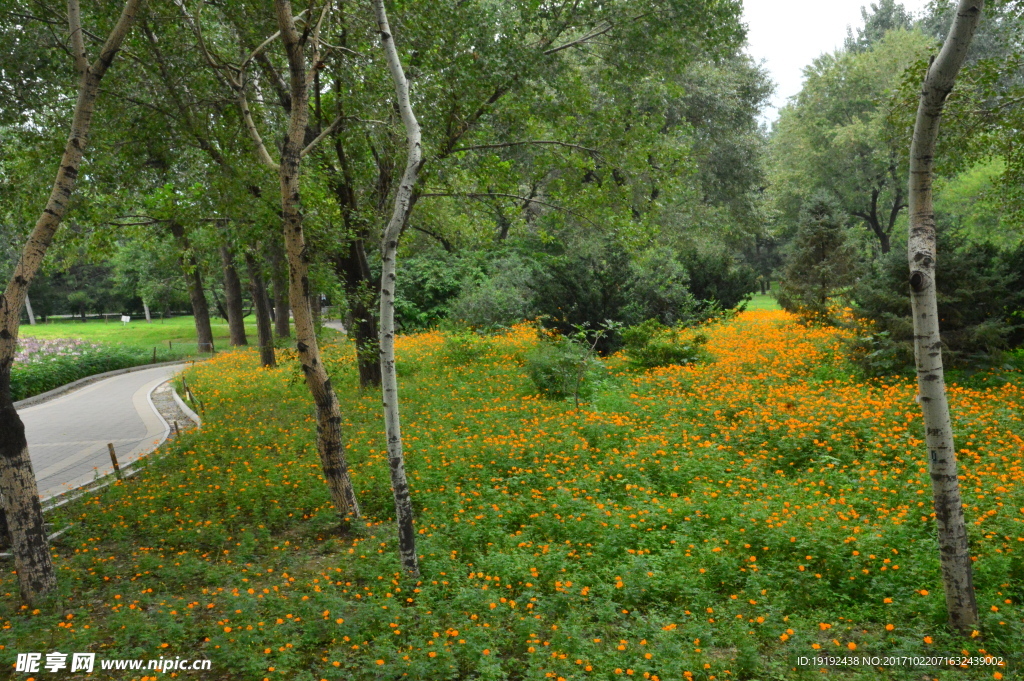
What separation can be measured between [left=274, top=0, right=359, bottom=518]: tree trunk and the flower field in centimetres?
62

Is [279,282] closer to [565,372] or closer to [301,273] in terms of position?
[565,372]

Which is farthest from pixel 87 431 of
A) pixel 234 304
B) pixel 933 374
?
pixel 933 374

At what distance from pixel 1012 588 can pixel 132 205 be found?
15.7 metres

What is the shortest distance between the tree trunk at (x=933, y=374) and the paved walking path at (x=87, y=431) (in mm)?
11587

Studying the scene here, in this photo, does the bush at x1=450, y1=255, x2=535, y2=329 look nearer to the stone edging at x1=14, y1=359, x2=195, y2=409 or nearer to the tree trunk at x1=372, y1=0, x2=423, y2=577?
the stone edging at x1=14, y1=359, x2=195, y2=409

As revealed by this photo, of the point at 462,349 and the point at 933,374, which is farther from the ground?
the point at 933,374

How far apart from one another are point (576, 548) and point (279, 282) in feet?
50.0

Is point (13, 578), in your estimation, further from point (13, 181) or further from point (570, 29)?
point (570, 29)

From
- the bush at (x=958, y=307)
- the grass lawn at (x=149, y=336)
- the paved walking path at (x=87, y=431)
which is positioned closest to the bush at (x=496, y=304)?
the paved walking path at (x=87, y=431)

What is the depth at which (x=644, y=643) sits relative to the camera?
4.87 m

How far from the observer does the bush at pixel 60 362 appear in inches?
780

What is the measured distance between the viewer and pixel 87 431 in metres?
14.6

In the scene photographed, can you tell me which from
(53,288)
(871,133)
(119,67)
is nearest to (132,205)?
(119,67)

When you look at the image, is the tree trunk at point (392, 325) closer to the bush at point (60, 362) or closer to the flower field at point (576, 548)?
the flower field at point (576, 548)
